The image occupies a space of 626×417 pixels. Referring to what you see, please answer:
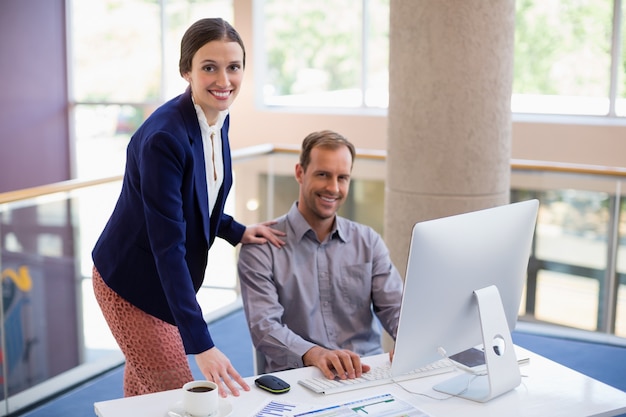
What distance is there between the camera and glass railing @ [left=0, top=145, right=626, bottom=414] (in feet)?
11.9

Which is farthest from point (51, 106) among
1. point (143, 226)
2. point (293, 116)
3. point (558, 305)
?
point (143, 226)

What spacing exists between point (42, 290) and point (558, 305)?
3100 mm

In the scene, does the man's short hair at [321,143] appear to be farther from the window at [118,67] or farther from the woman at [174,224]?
the window at [118,67]

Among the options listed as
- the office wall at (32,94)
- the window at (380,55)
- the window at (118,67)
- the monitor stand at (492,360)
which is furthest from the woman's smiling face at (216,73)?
the window at (118,67)

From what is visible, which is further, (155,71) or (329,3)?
(155,71)

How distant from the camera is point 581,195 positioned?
175 inches

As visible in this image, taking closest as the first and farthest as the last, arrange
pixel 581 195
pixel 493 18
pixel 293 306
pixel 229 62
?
1. pixel 229 62
2. pixel 293 306
3. pixel 493 18
4. pixel 581 195

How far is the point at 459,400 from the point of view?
6.45 feet

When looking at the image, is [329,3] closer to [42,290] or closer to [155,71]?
[155,71]

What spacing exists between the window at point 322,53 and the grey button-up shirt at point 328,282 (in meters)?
5.79

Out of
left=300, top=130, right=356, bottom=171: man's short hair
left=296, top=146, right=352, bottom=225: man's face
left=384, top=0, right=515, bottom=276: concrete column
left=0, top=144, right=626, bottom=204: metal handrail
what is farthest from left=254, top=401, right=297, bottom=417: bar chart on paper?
left=0, top=144, right=626, bottom=204: metal handrail

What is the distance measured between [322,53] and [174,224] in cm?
697

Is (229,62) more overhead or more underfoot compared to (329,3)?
more underfoot

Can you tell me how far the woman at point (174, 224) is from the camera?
186 centimetres
